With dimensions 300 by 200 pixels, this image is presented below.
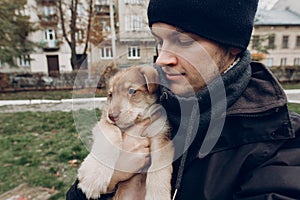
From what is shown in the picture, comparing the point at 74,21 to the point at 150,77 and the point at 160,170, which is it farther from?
the point at 160,170

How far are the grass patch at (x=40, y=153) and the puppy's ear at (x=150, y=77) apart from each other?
3010mm

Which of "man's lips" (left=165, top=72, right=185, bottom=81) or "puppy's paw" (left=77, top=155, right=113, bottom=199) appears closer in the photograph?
"man's lips" (left=165, top=72, right=185, bottom=81)

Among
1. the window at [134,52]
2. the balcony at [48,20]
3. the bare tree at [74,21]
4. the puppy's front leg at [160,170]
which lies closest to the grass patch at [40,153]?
the puppy's front leg at [160,170]

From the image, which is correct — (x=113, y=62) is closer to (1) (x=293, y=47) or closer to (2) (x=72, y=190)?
(2) (x=72, y=190)

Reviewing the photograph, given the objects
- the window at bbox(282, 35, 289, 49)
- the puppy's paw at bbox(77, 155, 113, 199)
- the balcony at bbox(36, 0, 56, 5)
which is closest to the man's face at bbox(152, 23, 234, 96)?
the puppy's paw at bbox(77, 155, 113, 199)

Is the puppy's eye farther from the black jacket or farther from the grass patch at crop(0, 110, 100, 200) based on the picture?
the grass patch at crop(0, 110, 100, 200)

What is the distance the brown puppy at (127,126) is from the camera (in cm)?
146

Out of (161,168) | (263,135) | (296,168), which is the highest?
(263,135)

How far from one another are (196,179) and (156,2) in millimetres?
880

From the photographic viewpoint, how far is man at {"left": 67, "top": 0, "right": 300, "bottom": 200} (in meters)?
1.19

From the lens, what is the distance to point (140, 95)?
1.51 m

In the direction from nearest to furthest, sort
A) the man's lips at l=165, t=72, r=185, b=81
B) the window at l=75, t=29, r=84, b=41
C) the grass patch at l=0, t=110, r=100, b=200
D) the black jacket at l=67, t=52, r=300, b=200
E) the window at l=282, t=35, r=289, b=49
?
the black jacket at l=67, t=52, r=300, b=200 < the man's lips at l=165, t=72, r=185, b=81 < the grass patch at l=0, t=110, r=100, b=200 < the window at l=75, t=29, r=84, b=41 < the window at l=282, t=35, r=289, b=49

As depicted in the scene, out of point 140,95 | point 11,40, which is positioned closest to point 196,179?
point 140,95

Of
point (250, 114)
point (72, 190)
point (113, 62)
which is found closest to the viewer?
point (250, 114)
